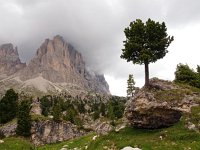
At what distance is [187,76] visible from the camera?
78500mm

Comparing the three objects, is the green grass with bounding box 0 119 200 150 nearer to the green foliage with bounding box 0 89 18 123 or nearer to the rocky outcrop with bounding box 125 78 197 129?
the rocky outcrop with bounding box 125 78 197 129

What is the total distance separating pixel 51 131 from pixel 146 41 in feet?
192

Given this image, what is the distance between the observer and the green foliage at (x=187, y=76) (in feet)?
254

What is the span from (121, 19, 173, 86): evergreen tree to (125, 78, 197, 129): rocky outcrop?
445 cm

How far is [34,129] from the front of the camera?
100938mm

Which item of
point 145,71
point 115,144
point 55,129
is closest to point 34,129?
point 55,129

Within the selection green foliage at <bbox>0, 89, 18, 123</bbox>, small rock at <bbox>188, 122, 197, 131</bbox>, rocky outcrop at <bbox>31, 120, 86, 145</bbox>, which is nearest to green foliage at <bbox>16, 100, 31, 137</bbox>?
rocky outcrop at <bbox>31, 120, 86, 145</bbox>

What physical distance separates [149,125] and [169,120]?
11.1 ft

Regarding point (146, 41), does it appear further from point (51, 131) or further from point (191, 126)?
point (51, 131)

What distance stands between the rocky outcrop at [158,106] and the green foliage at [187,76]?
61.6 ft

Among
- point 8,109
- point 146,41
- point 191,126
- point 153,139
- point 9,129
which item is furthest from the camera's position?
point 8,109

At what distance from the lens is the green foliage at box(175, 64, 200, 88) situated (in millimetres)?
77562

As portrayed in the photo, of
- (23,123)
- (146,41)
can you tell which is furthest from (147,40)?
(23,123)

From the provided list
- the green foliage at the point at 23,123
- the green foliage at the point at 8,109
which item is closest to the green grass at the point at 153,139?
the green foliage at the point at 23,123
